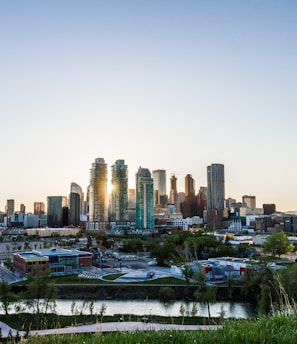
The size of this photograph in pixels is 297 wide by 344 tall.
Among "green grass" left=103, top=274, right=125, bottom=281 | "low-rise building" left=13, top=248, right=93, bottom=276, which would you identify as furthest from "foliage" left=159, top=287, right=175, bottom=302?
"low-rise building" left=13, top=248, right=93, bottom=276

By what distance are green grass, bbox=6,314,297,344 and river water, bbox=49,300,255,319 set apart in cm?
1504

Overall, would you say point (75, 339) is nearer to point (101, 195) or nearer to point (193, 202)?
point (101, 195)

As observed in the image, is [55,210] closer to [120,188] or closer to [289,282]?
[120,188]

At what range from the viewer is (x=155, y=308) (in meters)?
20.1

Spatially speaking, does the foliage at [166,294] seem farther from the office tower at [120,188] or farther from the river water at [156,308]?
the office tower at [120,188]

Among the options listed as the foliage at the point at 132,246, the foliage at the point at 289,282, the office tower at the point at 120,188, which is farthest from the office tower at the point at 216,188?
the foliage at the point at 289,282

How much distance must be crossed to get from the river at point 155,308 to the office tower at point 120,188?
270 feet

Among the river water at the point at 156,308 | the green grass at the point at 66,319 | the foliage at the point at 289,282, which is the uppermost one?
the foliage at the point at 289,282

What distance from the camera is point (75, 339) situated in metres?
3.90

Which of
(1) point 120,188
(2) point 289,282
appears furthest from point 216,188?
(2) point 289,282

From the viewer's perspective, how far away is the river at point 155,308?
1875 cm

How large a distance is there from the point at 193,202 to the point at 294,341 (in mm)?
130237

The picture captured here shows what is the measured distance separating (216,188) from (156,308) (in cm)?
11203

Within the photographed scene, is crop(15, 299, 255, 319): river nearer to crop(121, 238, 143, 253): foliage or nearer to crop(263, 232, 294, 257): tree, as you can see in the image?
crop(263, 232, 294, 257): tree
